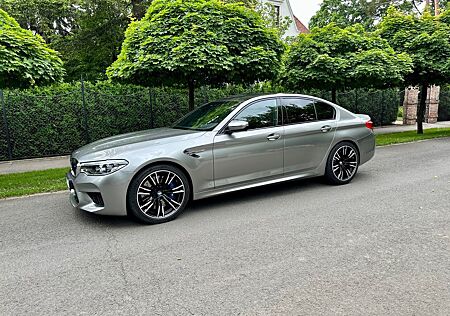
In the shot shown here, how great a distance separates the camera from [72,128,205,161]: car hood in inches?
179

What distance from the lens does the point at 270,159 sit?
5410 mm

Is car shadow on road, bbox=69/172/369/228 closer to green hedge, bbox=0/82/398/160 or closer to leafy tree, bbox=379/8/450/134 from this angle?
green hedge, bbox=0/82/398/160

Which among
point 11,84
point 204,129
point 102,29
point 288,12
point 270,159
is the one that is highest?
point 288,12

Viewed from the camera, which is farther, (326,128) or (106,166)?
(326,128)

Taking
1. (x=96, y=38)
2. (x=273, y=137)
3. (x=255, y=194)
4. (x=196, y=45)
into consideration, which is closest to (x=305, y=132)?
(x=273, y=137)

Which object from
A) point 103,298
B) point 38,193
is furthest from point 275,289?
point 38,193

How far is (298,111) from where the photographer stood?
19.2 ft

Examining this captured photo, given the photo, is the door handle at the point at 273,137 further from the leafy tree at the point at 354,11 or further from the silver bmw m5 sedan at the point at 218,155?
the leafy tree at the point at 354,11

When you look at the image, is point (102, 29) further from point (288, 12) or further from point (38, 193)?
point (288, 12)

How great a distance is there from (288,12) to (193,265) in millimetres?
26806

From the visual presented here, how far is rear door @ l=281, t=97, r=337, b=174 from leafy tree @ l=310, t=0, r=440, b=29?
32.1 meters

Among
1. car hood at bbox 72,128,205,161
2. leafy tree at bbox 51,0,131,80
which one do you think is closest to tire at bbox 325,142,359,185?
car hood at bbox 72,128,205,161

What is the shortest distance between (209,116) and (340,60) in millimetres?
6466

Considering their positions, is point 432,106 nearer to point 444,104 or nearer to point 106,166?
point 444,104
